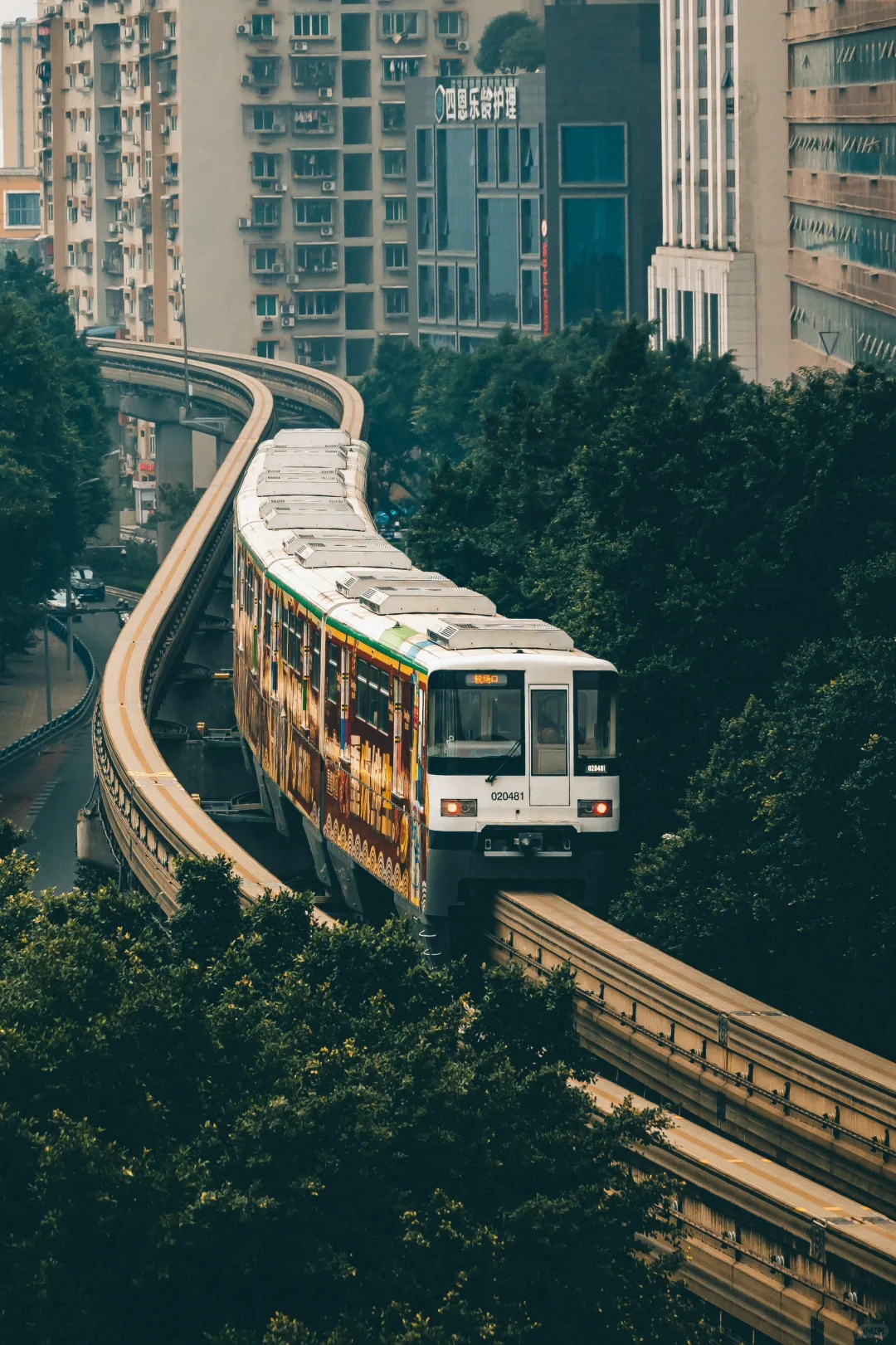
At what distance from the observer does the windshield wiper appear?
3634 cm

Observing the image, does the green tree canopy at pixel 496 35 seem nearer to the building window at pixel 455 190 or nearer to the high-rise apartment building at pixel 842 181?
the building window at pixel 455 190

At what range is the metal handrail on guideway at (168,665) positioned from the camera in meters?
43.6

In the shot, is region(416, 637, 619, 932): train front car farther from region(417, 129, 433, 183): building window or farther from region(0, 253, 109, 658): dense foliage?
region(417, 129, 433, 183): building window

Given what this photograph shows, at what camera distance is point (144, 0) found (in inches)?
6850

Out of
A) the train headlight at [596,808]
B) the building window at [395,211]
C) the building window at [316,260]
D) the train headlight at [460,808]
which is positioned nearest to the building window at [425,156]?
the building window at [395,211]

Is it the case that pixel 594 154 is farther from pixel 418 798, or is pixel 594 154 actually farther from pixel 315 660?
pixel 418 798

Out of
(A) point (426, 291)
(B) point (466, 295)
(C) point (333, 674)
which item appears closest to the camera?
(C) point (333, 674)

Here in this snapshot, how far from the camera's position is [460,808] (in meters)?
36.4

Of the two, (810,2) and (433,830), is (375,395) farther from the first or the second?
(433,830)

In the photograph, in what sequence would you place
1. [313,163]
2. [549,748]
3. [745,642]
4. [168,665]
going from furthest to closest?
[313,163] < [168,665] < [745,642] < [549,748]

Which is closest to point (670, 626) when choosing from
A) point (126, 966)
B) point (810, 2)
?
point (126, 966)

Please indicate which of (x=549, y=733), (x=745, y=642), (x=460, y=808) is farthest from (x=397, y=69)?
(x=460, y=808)

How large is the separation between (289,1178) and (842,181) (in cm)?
6389

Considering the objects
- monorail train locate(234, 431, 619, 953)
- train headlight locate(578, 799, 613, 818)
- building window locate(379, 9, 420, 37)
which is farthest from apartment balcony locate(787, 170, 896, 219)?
building window locate(379, 9, 420, 37)
